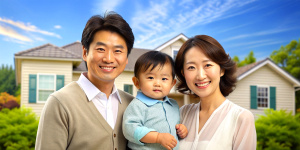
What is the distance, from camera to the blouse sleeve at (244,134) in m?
2.47

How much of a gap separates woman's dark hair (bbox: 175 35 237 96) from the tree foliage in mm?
53067

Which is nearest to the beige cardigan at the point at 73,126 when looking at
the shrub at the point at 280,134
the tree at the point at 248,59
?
the shrub at the point at 280,134

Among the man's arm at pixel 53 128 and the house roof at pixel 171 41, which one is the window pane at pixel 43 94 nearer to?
the house roof at pixel 171 41

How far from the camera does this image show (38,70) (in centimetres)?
1519

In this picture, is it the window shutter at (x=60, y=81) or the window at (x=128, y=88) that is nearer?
the window shutter at (x=60, y=81)

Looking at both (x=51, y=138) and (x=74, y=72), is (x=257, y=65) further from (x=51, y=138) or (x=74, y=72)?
(x=51, y=138)

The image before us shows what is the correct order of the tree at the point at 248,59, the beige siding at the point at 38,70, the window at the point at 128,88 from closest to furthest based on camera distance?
the beige siding at the point at 38,70
the window at the point at 128,88
the tree at the point at 248,59

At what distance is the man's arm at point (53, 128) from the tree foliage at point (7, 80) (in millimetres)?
52851

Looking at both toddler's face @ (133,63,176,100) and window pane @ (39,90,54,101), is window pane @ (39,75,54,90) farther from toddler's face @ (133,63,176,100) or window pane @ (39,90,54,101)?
toddler's face @ (133,63,176,100)

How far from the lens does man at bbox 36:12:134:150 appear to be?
252 cm

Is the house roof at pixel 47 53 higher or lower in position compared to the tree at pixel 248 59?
lower

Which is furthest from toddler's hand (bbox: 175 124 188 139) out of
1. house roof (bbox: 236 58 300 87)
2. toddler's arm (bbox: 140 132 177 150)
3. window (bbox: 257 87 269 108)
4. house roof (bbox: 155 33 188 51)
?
window (bbox: 257 87 269 108)

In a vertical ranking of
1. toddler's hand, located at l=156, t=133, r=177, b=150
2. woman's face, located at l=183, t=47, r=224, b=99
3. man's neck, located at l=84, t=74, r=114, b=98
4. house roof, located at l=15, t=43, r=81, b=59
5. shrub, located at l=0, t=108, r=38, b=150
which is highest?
house roof, located at l=15, t=43, r=81, b=59

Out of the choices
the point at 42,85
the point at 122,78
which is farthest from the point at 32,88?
the point at 122,78
